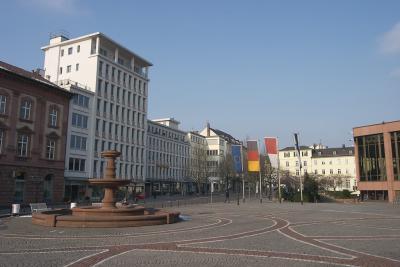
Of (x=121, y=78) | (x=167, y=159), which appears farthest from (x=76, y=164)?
(x=167, y=159)

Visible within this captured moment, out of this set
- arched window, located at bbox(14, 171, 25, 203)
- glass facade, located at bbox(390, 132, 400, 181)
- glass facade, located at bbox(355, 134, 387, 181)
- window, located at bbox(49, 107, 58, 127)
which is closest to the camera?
arched window, located at bbox(14, 171, 25, 203)

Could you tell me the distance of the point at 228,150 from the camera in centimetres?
13488

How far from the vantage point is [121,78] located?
72812 mm

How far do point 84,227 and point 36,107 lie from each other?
33.1 m

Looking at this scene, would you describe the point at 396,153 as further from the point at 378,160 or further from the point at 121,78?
the point at 121,78

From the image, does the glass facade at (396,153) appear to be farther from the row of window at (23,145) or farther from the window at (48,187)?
the row of window at (23,145)

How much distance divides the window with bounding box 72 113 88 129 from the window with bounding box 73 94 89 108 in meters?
1.71

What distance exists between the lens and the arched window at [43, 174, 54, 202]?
5156cm


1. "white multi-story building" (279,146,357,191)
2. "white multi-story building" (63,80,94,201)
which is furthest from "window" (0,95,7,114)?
"white multi-story building" (279,146,357,191)

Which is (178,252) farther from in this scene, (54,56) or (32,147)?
(54,56)

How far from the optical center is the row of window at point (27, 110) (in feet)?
150

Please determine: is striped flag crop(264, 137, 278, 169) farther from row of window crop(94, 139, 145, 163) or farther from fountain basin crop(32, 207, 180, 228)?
fountain basin crop(32, 207, 180, 228)

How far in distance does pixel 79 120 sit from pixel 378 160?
45.8 m

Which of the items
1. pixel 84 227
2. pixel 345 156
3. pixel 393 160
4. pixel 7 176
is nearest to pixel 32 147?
pixel 7 176
